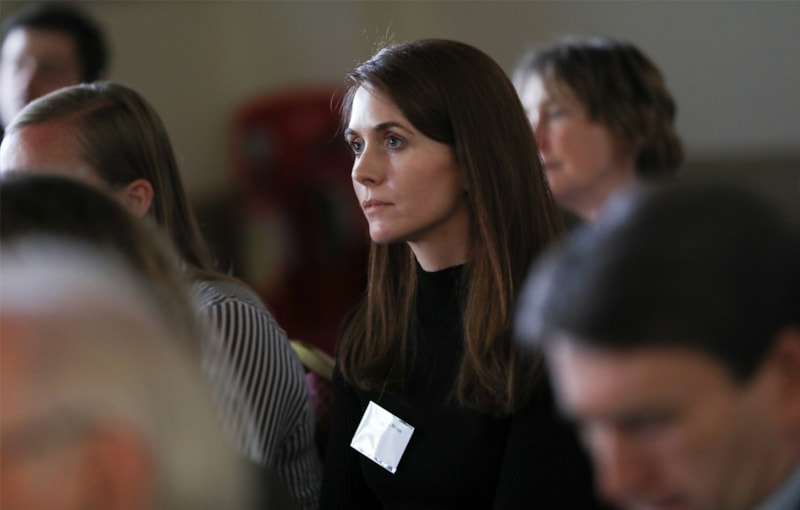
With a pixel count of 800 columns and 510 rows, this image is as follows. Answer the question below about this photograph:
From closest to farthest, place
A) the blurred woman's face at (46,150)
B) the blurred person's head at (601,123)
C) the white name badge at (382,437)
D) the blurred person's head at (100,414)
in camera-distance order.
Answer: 1. the blurred person's head at (100,414)
2. the white name badge at (382,437)
3. the blurred woman's face at (46,150)
4. the blurred person's head at (601,123)

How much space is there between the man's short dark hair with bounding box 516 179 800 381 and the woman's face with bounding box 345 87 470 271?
42.8 inches

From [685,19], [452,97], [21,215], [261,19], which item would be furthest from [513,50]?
[21,215]

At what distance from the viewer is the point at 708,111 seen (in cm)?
596

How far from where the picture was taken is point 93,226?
3.54ft

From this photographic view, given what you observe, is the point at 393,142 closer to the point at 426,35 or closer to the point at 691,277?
the point at 691,277

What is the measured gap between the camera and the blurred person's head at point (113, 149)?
89.5 inches

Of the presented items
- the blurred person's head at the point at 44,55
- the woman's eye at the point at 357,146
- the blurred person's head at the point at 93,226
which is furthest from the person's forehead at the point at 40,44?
the blurred person's head at the point at 93,226

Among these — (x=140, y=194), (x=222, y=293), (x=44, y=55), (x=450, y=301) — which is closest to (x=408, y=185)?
(x=450, y=301)

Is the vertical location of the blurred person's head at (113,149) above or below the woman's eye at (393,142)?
below

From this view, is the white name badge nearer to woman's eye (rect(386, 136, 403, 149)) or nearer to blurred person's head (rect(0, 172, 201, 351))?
woman's eye (rect(386, 136, 403, 149))

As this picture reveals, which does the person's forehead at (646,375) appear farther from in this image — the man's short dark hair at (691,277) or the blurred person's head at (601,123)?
the blurred person's head at (601,123)

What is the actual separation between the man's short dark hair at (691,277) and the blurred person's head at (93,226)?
372mm

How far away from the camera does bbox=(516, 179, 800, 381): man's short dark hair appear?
90cm

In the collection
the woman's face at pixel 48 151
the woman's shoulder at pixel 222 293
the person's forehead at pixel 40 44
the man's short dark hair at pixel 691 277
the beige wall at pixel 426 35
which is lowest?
the beige wall at pixel 426 35
